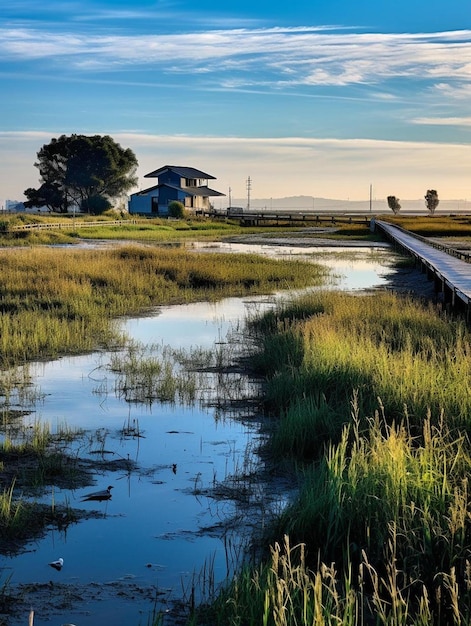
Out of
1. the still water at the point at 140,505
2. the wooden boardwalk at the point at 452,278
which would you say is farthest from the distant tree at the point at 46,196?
the still water at the point at 140,505

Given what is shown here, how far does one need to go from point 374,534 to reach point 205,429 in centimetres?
435

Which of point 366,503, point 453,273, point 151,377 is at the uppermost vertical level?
point 453,273

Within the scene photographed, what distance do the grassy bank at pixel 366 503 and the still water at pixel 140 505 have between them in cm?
53

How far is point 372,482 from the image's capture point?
6.46m

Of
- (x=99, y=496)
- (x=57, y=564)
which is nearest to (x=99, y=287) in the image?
(x=99, y=496)

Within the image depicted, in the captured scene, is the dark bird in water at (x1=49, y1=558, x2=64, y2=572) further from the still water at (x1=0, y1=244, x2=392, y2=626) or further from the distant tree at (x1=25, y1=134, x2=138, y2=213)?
the distant tree at (x1=25, y1=134, x2=138, y2=213)

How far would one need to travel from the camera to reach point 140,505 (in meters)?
7.58

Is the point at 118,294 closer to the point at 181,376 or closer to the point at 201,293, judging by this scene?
the point at 201,293

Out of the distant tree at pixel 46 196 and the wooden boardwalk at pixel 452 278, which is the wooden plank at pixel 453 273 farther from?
the distant tree at pixel 46 196

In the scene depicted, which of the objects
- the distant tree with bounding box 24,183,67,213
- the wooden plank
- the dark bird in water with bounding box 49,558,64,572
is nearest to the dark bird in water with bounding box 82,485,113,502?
the dark bird in water with bounding box 49,558,64,572

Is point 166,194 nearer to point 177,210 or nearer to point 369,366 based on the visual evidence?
point 177,210

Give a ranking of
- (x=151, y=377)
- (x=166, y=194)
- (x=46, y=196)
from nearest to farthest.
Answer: (x=151, y=377), (x=46, y=196), (x=166, y=194)

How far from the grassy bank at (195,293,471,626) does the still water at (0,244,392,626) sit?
53 cm

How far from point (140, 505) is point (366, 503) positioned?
86.9 inches
